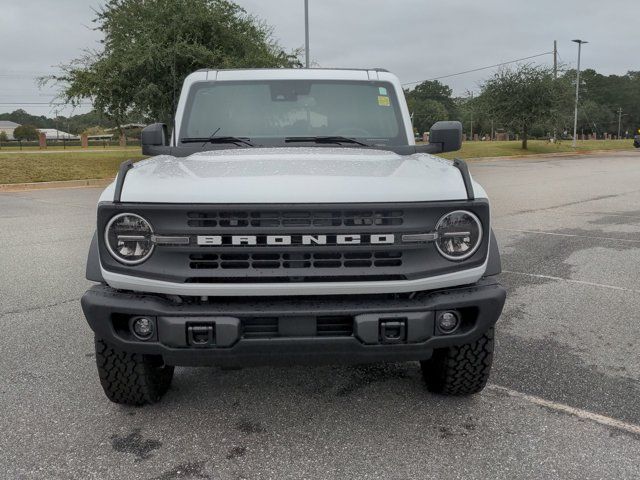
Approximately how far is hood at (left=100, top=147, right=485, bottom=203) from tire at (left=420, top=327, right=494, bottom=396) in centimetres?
81

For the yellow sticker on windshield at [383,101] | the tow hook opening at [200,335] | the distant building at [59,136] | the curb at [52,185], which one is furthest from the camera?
the distant building at [59,136]

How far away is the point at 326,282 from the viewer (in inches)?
102

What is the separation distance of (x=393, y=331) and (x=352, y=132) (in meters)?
1.80

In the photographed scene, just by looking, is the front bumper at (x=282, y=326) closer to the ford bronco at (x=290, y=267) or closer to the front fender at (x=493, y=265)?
the ford bronco at (x=290, y=267)

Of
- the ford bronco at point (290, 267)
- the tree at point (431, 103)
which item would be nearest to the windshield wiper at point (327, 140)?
the ford bronco at point (290, 267)

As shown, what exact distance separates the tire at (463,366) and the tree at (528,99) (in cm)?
3608

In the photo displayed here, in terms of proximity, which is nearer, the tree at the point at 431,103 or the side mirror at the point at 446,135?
the side mirror at the point at 446,135

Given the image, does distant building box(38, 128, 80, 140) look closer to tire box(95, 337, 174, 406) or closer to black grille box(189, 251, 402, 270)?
tire box(95, 337, 174, 406)

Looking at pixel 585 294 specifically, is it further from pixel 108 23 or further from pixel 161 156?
pixel 108 23

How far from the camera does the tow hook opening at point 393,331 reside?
253cm

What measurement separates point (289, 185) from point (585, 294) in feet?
13.0

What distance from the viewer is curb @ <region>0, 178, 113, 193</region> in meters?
16.1

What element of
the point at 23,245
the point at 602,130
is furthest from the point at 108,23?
the point at 602,130

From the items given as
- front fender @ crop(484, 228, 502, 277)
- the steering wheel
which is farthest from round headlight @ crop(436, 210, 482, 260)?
the steering wheel
